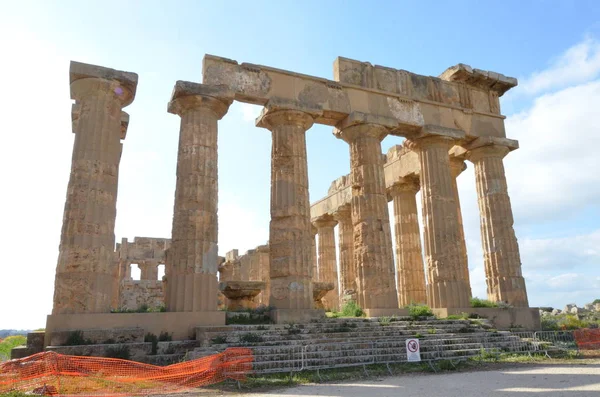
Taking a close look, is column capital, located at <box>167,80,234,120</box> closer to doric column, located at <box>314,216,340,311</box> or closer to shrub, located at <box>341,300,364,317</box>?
shrub, located at <box>341,300,364,317</box>

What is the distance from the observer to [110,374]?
981 centimetres

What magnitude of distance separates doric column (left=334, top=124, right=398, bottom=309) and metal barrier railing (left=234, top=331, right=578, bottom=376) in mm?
3244

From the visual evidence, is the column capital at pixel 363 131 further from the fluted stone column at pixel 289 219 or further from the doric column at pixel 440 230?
the doric column at pixel 440 230

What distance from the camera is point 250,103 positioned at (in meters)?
16.9

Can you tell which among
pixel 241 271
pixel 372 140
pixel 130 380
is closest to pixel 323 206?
pixel 241 271

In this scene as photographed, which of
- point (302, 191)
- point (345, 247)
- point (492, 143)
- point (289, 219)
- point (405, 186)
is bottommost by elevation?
point (289, 219)

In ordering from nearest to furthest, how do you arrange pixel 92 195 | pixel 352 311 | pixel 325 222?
pixel 92 195, pixel 352 311, pixel 325 222

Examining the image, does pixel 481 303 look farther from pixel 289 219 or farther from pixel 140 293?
pixel 140 293

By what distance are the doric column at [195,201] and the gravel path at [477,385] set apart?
5551 millimetres

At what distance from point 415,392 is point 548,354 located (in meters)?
7.58

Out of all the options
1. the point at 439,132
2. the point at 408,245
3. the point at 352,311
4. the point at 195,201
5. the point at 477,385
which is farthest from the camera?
the point at 408,245

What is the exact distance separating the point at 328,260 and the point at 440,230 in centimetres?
1086

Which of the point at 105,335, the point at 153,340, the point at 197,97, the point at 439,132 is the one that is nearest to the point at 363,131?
the point at 439,132

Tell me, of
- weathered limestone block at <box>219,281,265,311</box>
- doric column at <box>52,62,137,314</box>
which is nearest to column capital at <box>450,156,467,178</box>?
weathered limestone block at <box>219,281,265,311</box>
